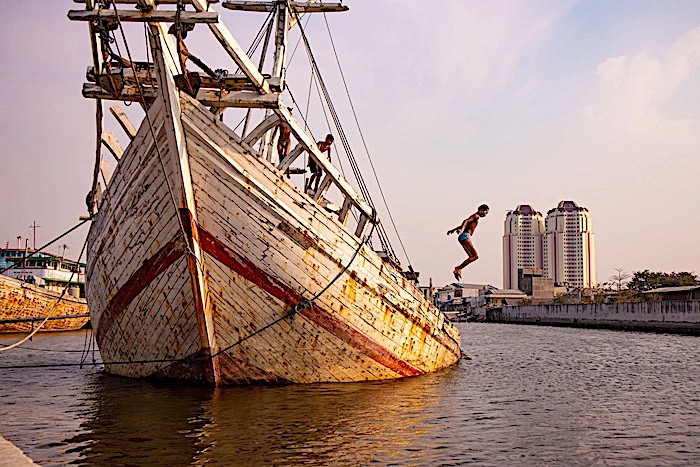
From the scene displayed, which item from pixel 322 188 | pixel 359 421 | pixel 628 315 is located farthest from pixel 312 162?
pixel 628 315

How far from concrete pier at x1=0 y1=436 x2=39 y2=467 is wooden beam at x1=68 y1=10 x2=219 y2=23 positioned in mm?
4999

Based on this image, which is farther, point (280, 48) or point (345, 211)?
point (345, 211)

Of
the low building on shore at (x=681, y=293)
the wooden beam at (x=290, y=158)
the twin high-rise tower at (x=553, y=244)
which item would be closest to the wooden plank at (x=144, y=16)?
the wooden beam at (x=290, y=158)

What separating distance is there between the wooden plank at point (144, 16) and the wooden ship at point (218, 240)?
4cm

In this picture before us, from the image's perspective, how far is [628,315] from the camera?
131ft

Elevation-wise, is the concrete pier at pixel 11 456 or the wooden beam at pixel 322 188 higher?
the wooden beam at pixel 322 188

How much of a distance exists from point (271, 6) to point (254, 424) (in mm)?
9366

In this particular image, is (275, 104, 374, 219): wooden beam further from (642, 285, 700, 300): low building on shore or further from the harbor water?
(642, 285, 700, 300): low building on shore

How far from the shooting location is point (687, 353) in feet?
63.3

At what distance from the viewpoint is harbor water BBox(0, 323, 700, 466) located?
18.9 ft

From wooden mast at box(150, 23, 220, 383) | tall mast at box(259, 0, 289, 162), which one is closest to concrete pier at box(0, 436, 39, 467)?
wooden mast at box(150, 23, 220, 383)

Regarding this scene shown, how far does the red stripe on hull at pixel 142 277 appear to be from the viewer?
29.5ft

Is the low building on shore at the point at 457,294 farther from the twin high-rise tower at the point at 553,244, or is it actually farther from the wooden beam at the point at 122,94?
the wooden beam at the point at 122,94

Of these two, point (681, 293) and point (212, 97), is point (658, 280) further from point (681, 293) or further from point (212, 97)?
point (212, 97)
